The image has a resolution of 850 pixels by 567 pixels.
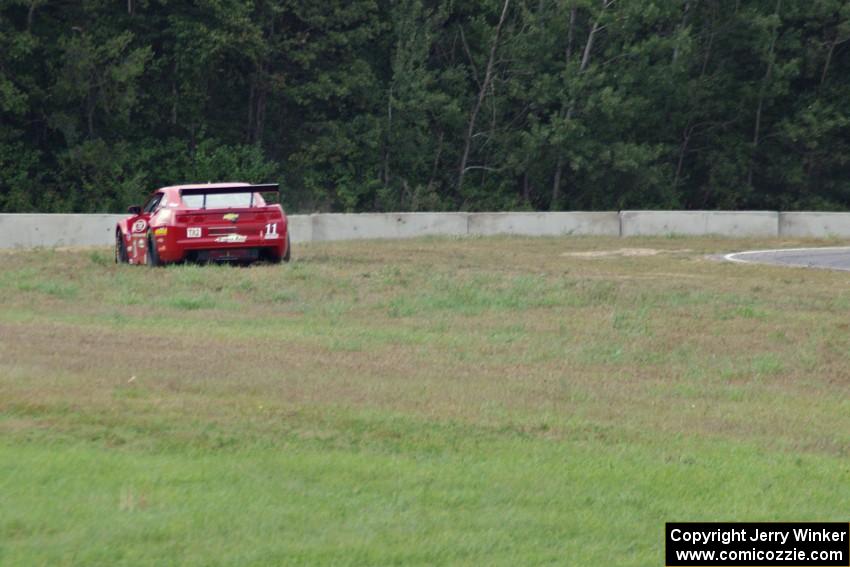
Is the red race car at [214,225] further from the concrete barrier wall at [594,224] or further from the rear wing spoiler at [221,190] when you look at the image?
the concrete barrier wall at [594,224]

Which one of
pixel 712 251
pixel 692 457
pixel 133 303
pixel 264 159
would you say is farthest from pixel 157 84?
pixel 692 457

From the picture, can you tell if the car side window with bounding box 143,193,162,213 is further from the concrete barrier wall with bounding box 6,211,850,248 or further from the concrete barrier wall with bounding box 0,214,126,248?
the concrete barrier wall with bounding box 6,211,850,248

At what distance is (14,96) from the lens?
3953cm

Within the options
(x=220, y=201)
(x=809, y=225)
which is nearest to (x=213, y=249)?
(x=220, y=201)

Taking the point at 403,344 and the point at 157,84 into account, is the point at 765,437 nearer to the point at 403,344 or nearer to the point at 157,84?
the point at 403,344

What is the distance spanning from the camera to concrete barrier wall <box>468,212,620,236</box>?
3525 centimetres

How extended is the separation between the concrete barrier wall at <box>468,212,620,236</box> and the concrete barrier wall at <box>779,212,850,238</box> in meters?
4.17

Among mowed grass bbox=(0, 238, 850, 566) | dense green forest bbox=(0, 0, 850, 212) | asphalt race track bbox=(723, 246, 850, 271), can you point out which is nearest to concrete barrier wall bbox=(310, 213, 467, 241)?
asphalt race track bbox=(723, 246, 850, 271)

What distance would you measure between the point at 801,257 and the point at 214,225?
37.2ft

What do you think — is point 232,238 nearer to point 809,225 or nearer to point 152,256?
point 152,256

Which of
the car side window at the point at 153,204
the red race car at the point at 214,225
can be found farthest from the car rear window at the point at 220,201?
the car side window at the point at 153,204

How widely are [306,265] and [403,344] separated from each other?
7.56m

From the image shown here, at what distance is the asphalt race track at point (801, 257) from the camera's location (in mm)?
24000

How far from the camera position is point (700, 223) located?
35688 mm
